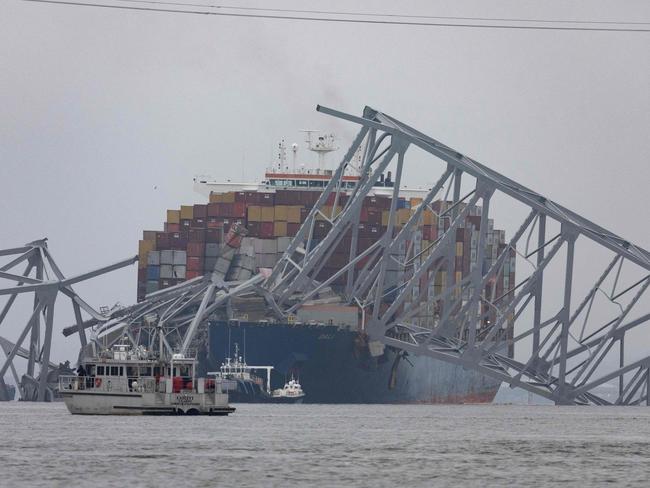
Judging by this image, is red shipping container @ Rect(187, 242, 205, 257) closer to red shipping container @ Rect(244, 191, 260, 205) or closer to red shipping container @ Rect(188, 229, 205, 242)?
red shipping container @ Rect(188, 229, 205, 242)

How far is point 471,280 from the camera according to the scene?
112 metres

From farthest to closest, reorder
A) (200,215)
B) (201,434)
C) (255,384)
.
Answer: (200,215), (255,384), (201,434)

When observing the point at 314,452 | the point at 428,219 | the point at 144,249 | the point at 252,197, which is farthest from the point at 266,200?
the point at 314,452

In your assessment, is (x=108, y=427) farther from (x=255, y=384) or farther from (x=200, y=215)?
(x=200, y=215)

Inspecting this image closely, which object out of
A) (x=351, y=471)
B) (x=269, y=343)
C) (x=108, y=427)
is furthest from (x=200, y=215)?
(x=351, y=471)

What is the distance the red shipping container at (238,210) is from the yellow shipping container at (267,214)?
1.32 meters

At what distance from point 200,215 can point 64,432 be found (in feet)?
245

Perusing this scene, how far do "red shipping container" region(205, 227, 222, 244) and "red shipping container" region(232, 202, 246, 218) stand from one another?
190 centimetres

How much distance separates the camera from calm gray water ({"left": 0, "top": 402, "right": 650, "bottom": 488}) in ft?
176

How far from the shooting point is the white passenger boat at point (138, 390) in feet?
296

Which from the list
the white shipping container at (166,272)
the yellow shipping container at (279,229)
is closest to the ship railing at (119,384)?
the white shipping container at (166,272)

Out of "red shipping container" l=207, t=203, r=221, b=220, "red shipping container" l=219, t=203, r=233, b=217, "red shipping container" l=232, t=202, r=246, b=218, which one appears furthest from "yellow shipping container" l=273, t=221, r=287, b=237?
"red shipping container" l=207, t=203, r=221, b=220

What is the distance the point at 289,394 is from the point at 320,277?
62.3 ft

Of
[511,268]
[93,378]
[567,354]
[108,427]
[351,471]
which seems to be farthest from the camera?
[511,268]
